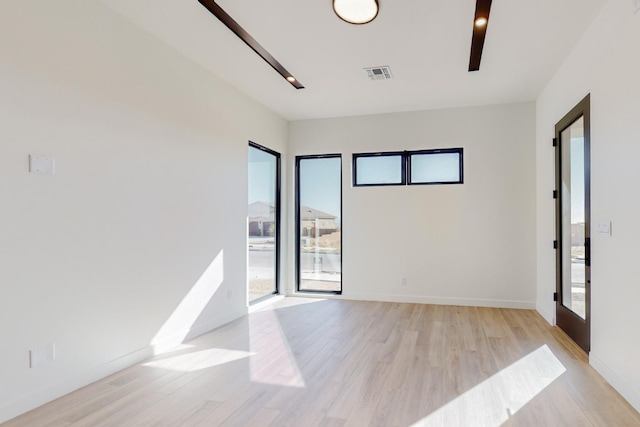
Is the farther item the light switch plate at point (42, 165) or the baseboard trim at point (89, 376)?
the light switch plate at point (42, 165)

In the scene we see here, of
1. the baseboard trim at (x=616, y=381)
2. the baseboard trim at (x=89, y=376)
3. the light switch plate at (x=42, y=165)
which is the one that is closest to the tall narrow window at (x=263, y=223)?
the baseboard trim at (x=89, y=376)

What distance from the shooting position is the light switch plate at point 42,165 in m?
2.52

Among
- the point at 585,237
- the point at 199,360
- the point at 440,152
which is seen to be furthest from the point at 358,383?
the point at 440,152

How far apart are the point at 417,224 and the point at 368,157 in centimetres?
131

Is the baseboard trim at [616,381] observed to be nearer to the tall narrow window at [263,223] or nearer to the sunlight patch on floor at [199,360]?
the sunlight patch on floor at [199,360]

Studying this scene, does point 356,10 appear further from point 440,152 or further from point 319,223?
point 319,223

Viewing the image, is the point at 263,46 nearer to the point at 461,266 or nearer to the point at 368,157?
the point at 368,157

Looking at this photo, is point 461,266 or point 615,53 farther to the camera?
point 461,266

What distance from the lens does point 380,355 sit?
3529mm

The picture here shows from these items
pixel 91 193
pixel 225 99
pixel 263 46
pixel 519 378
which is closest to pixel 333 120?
pixel 225 99

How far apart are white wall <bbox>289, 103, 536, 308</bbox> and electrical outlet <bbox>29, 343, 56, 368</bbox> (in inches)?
165

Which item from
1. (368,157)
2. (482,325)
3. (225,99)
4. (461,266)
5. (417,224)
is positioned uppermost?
(225,99)

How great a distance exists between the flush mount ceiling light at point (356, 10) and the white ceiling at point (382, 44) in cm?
7

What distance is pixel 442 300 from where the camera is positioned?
5.72 metres
